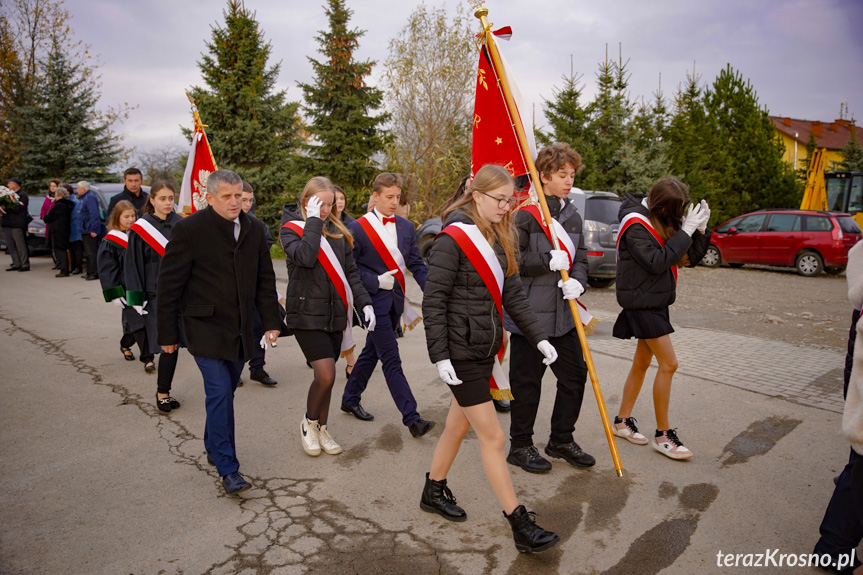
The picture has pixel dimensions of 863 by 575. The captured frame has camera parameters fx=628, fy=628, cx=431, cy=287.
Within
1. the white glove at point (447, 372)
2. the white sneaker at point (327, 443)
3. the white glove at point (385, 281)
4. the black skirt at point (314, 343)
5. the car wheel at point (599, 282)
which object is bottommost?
the white sneaker at point (327, 443)

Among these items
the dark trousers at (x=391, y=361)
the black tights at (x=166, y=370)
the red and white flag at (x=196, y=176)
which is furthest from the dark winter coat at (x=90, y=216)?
the dark trousers at (x=391, y=361)

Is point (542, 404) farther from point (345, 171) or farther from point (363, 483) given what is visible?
point (345, 171)

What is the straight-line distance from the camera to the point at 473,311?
3.27 metres

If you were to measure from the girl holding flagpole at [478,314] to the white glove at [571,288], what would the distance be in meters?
0.65

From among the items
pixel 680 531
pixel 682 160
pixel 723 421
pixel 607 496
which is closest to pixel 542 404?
pixel 723 421

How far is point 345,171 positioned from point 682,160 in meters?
12.2

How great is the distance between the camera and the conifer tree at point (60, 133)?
83.5ft

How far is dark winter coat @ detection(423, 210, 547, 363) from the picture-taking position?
320cm

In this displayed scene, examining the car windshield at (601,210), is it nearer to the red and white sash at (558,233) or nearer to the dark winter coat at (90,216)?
the red and white sash at (558,233)

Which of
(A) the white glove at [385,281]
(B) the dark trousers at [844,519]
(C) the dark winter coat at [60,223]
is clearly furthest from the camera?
(C) the dark winter coat at [60,223]

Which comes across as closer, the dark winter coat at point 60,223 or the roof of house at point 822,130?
the dark winter coat at point 60,223

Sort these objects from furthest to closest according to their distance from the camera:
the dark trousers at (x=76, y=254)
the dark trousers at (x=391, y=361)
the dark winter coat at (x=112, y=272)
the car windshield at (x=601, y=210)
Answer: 1. the dark trousers at (x=76, y=254)
2. the car windshield at (x=601, y=210)
3. the dark winter coat at (x=112, y=272)
4. the dark trousers at (x=391, y=361)

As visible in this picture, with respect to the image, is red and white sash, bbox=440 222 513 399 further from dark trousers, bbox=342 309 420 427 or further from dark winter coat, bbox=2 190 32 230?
dark winter coat, bbox=2 190 32 230

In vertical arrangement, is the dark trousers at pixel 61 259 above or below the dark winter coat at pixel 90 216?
below
